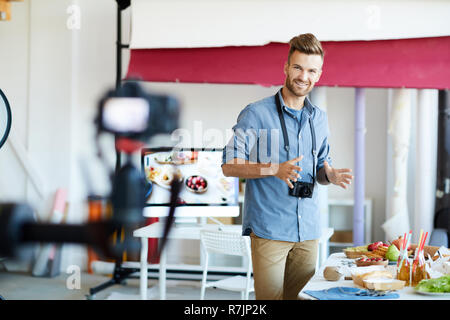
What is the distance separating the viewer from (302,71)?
66.9 inches

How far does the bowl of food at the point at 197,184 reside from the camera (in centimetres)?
341

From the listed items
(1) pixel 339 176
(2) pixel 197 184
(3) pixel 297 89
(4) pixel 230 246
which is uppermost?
(3) pixel 297 89

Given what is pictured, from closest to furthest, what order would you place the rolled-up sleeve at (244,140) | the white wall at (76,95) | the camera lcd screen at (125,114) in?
1. the camera lcd screen at (125,114)
2. the rolled-up sleeve at (244,140)
3. the white wall at (76,95)

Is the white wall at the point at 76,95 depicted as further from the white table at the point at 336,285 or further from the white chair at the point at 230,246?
the white table at the point at 336,285

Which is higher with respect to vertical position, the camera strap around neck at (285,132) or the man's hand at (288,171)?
the camera strap around neck at (285,132)

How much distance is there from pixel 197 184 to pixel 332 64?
46.5 inches

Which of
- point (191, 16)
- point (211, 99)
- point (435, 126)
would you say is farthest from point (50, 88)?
point (435, 126)

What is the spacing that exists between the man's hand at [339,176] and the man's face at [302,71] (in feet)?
0.88

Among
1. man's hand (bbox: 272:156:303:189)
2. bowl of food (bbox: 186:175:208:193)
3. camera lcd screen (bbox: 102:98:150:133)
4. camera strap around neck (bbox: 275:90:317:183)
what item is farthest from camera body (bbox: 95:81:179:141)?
bowl of food (bbox: 186:175:208:193)

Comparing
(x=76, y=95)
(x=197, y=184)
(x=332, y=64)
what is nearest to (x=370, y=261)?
(x=197, y=184)

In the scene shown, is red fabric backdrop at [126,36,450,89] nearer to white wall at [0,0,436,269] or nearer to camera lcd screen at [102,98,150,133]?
white wall at [0,0,436,269]

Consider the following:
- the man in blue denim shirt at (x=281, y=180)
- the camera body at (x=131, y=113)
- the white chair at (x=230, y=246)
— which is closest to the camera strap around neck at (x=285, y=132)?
the man in blue denim shirt at (x=281, y=180)

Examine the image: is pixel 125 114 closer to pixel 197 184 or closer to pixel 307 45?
pixel 307 45

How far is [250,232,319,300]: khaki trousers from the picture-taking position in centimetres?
175
